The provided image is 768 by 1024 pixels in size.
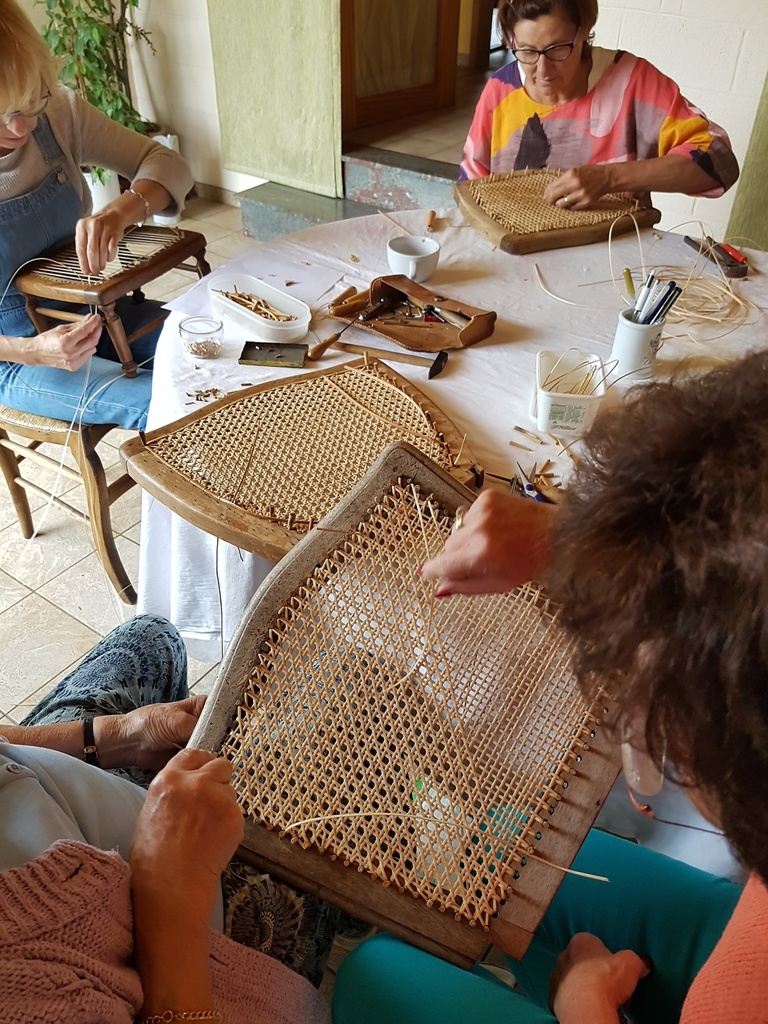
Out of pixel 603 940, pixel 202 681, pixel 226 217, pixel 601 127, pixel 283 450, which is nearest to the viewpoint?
pixel 603 940

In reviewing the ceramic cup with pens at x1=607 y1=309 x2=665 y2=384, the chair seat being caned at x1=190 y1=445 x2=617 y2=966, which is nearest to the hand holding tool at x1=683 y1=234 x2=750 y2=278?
the ceramic cup with pens at x1=607 y1=309 x2=665 y2=384

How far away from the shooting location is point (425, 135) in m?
3.43

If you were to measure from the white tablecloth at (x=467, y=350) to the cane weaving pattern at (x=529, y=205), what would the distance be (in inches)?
2.3

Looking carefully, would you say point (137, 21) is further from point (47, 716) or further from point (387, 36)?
point (47, 716)

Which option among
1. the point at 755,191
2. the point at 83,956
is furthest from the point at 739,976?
the point at 755,191

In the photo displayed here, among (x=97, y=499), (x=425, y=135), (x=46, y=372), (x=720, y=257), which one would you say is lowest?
(x=97, y=499)

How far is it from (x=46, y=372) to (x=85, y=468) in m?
0.20

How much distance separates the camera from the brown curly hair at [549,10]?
1.56 metres

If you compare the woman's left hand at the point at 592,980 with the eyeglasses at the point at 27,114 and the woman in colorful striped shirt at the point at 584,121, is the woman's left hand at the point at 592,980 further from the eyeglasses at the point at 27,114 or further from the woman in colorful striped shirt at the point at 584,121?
the eyeglasses at the point at 27,114

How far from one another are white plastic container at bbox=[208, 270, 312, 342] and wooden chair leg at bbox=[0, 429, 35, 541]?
2.37ft

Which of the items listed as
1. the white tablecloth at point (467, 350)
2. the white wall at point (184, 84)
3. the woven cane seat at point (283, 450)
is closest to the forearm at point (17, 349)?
the white tablecloth at point (467, 350)

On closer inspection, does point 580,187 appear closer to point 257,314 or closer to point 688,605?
point 257,314

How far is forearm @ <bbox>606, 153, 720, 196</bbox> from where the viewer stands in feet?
4.90

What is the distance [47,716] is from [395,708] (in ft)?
1.59
